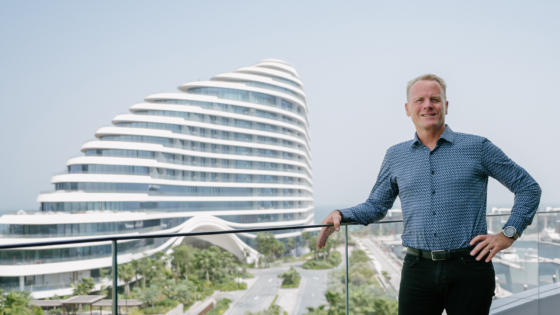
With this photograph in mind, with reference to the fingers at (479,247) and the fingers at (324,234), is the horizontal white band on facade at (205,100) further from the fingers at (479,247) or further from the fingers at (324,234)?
the fingers at (479,247)

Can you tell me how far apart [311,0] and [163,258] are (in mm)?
104468

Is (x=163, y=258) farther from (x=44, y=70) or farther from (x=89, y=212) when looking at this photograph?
(x=44, y=70)

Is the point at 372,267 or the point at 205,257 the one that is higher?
the point at 372,267

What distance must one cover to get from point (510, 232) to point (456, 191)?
0.78 feet

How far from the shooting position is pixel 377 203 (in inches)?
73.4

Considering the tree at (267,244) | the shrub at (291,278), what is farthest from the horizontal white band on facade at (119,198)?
the shrub at (291,278)

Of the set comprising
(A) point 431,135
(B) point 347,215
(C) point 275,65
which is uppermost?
(C) point 275,65

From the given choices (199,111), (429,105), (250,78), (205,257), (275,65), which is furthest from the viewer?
A: (275,65)

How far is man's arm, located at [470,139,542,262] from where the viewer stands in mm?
1487

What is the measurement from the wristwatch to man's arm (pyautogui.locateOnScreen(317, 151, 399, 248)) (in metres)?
0.46

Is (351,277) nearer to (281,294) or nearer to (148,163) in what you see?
(281,294)

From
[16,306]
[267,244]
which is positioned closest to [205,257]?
[267,244]

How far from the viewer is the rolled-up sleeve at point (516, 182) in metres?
1.51

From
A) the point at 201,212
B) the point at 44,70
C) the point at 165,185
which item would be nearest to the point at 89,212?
the point at 165,185
